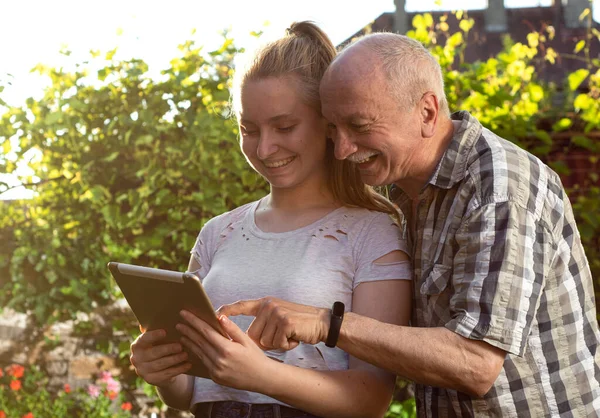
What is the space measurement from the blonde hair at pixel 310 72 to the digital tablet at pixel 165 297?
2.05 feet

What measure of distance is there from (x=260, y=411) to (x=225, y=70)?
248cm

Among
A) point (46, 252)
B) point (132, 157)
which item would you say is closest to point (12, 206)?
point (46, 252)

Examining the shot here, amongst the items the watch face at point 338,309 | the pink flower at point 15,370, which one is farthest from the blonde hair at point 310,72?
the pink flower at point 15,370

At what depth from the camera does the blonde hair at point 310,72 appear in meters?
2.33

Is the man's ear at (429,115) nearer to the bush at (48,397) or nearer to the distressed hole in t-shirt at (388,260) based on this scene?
the distressed hole in t-shirt at (388,260)

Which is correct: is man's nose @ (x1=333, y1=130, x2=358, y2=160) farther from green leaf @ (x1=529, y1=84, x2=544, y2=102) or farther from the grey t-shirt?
green leaf @ (x1=529, y1=84, x2=544, y2=102)

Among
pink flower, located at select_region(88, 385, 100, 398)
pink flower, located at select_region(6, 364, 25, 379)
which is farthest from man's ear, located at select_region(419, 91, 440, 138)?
pink flower, located at select_region(6, 364, 25, 379)

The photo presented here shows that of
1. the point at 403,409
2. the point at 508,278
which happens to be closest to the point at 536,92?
the point at 403,409

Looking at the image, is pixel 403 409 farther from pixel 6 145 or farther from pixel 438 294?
pixel 6 145

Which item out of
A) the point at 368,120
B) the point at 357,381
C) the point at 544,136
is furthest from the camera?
the point at 544,136

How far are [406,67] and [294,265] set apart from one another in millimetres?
624

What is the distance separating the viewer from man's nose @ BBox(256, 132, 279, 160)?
89.9 inches

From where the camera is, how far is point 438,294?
6.81ft

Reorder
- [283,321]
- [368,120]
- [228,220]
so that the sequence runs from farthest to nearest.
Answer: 1. [228,220]
2. [368,120]
3. [283,321]
